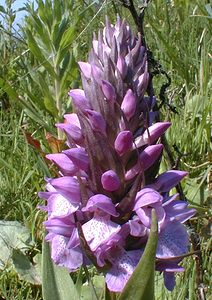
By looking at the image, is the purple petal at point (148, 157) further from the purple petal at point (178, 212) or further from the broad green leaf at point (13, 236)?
the broad green leaf at point (13, 236)

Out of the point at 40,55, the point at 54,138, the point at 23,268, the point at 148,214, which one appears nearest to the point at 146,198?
the point at 148,214

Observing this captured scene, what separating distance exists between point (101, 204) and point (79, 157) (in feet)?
0.25

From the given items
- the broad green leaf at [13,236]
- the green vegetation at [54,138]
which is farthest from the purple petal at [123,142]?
the broad green leaf at [13,236]

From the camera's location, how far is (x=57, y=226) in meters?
0.79

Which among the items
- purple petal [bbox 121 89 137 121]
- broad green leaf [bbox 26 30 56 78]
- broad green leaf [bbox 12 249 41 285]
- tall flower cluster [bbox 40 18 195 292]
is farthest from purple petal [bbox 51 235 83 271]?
broad green leaf [bbox 26 30 56 78]

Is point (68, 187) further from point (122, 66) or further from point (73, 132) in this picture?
point (122, 66)

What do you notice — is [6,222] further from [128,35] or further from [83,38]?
[83,38]

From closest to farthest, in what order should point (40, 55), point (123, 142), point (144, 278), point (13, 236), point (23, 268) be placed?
point (144, 278), point (123, 142), point (23, 268), point (13, 236), point (40, 55)

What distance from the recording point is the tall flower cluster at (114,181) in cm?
78

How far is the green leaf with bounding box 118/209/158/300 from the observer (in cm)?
65

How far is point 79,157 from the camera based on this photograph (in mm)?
800

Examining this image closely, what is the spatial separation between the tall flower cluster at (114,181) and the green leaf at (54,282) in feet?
0.17

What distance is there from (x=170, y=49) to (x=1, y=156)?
0.87 meters

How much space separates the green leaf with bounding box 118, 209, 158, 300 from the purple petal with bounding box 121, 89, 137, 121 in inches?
7.6
